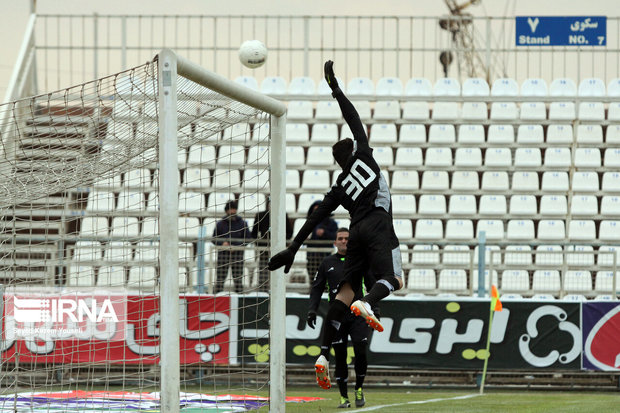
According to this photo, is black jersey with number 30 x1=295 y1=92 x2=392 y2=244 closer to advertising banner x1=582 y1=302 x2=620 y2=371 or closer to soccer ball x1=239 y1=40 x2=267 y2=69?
soccer ball x1=239 y1=40 x2=267 y2=69

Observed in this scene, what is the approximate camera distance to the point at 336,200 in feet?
28.3

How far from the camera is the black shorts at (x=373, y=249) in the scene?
8.33 metres

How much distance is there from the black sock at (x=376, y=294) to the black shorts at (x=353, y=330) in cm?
323

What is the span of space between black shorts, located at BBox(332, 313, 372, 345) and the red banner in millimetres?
1527

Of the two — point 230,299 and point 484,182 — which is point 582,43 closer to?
point 484,182

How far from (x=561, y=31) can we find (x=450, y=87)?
2.71 m

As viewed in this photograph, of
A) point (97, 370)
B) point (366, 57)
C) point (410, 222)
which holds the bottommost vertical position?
point (97, 370)

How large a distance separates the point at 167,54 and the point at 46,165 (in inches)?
142

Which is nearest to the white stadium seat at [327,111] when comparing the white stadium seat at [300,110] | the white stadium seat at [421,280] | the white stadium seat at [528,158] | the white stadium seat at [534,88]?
the white stadium seat at [300,110]

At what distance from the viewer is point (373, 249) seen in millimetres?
8375

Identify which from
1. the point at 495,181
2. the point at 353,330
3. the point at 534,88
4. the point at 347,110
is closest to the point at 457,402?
the point at 353,330

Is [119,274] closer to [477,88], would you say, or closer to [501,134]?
[501,134]

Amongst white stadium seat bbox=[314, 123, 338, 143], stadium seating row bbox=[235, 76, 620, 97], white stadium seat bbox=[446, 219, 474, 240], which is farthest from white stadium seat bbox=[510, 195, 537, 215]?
white stadium seat bbox=[314, 123, 338, 143]

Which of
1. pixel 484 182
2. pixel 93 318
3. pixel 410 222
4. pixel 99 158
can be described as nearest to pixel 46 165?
pixel 99 158
